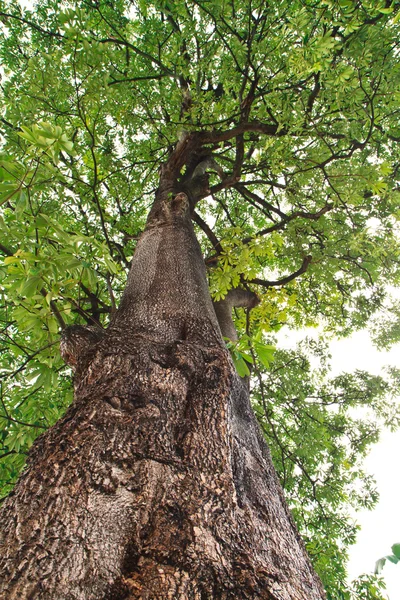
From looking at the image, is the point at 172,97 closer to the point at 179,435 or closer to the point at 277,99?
the point at 277,99

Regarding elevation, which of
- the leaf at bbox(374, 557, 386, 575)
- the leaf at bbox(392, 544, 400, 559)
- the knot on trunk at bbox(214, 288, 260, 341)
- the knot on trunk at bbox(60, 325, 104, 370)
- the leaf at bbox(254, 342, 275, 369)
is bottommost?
the leaf at bbox(374, 557, 386, 575)

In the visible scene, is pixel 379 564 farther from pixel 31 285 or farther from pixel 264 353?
pixel 31 285

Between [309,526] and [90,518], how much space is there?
4.65 meters

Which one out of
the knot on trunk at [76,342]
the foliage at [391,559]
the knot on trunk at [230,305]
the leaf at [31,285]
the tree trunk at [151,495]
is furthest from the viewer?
the knot on trunk at [230,305]

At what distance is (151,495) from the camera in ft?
3.36

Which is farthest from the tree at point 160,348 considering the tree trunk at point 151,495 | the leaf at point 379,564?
the leaf at point 379,564

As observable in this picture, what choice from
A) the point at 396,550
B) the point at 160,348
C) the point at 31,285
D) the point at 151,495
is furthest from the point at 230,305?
the point at 396,550

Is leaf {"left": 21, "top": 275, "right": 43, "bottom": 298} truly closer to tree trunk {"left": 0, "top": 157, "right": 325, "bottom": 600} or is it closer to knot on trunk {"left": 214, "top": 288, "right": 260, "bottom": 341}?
tree trunk {"left": 0, "top": 157, "right": 325, "bottom": 600}

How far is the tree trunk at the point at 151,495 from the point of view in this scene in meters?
0.83

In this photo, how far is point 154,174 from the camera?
571 centimetres

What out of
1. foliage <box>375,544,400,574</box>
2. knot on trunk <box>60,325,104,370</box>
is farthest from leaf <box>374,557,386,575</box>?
knot on trunk <box>60,325,104,370</box>

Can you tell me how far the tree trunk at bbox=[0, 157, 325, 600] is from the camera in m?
0.83

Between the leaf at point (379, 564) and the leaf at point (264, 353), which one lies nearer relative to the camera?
the leaf at point (379, 564)

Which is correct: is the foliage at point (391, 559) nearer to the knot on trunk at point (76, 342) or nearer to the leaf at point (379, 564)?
the leaf at point (379, 564)
